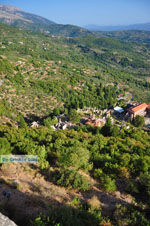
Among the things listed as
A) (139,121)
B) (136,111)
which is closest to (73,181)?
(139,121)

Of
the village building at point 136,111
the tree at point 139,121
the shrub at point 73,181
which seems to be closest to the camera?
the shrub at point 73,181

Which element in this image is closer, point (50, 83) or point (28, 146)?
point (28, 146)

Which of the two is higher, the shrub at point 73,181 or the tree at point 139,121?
the shrub at point 73,181

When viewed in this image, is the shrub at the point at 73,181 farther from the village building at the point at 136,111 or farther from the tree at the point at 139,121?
the village building at the point at 136,111

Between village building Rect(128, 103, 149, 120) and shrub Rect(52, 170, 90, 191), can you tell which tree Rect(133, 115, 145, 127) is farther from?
shrub Rect(52, 170, 90, 191)

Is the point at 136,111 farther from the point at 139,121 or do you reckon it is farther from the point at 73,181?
the point at 73,181

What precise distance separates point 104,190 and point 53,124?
2646cm

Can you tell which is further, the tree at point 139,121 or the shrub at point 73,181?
the tree at point 139,121

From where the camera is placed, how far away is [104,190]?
1234cm

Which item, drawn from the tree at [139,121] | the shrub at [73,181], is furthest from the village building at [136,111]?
the shrub at [73,181]

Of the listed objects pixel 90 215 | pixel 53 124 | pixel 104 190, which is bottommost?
pixel 53 124

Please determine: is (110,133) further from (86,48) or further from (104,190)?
(86,48)

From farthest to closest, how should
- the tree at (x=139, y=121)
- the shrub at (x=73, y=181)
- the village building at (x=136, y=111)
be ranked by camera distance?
the village building at (x=136, y=111), the tree at (x=139, y=121), the shrub at (x=73, y=181)

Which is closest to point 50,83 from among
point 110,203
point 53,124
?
point 53,124
